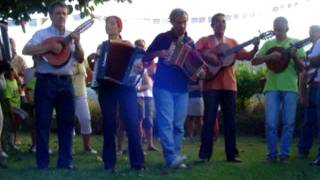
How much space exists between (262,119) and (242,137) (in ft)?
2.72

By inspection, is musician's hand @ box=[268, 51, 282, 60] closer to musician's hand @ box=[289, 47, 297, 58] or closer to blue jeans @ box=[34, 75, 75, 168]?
musician's hand @ box=[289, 47, 297, 58]

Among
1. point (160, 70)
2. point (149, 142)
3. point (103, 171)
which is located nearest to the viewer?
point (103, 171)

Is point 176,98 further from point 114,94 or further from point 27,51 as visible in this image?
point 27,51

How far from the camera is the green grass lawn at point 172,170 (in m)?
8.16

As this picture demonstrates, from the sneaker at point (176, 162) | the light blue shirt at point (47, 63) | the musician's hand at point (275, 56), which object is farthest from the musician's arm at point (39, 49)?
the musician's hand at point (275, 56)

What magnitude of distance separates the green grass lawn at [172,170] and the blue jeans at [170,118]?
0.88 ft

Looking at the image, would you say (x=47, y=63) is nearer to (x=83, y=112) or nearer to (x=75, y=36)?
(x=75, y=36)

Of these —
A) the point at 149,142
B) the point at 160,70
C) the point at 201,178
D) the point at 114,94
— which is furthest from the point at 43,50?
the point at 149,142

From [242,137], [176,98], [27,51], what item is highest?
[27,51]

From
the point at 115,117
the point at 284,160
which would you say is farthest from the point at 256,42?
the point at 115,117

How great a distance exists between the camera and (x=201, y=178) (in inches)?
328

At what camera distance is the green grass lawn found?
816cm

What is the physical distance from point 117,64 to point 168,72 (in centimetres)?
87

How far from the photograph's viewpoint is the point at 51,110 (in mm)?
8664
